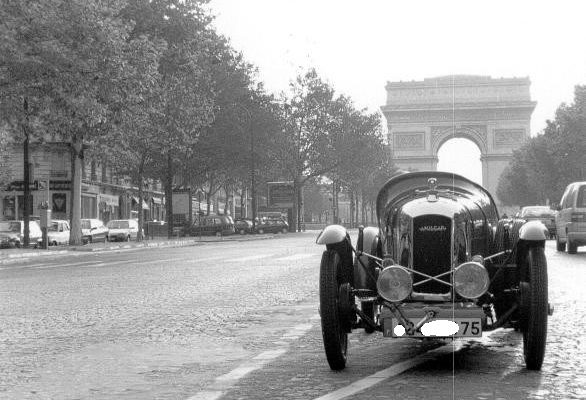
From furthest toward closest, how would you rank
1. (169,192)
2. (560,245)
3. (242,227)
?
(242,227) < (169,192) < (560,245)

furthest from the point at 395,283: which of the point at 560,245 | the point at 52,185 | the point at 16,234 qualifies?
the point at 52,185

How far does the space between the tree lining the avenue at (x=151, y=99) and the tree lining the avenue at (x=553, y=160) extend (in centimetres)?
1338

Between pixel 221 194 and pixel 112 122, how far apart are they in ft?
229

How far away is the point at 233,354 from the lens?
24.5 ft

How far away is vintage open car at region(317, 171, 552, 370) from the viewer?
627cm

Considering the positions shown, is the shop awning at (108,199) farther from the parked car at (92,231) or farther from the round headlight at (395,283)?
the round headlight at (395,283)

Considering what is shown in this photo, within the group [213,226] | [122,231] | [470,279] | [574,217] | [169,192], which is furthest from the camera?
[213,226]

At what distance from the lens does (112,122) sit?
33.7 m

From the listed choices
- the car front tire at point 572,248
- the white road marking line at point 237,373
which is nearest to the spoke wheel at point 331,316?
the white road marking line at point 237,373

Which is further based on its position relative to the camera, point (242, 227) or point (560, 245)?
point (242, 227)

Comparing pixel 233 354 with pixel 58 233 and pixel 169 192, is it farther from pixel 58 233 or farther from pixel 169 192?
pixel 169 192

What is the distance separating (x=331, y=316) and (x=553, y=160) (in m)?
68.5

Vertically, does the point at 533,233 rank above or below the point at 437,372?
above

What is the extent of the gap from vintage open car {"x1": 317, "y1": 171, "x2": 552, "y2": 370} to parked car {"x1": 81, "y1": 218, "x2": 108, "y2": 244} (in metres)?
43.3
